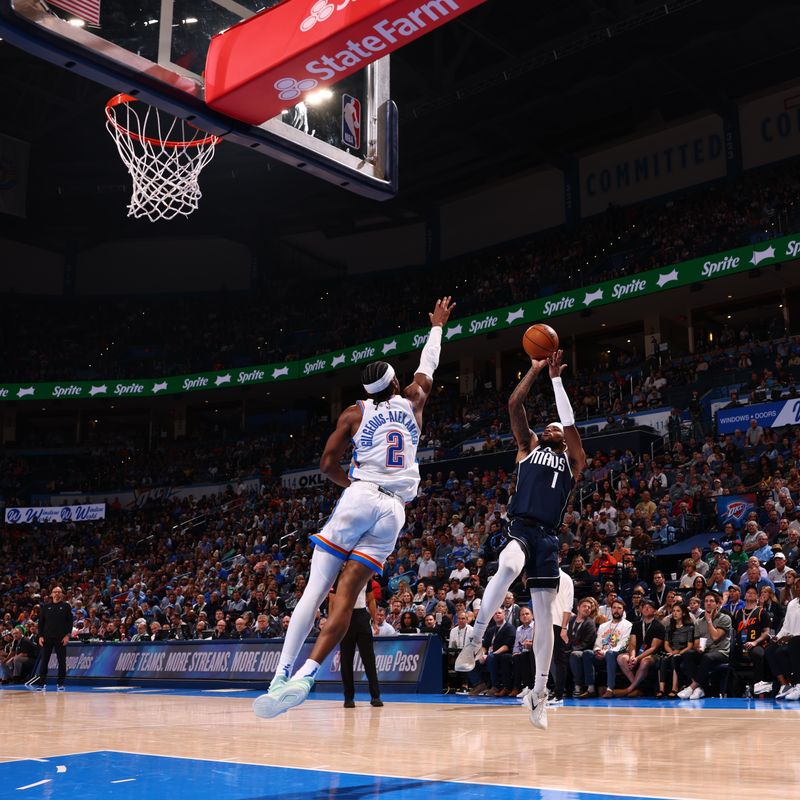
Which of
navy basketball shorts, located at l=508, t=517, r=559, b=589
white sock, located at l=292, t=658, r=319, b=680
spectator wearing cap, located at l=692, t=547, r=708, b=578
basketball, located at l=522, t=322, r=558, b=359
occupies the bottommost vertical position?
white sock, located at l=292, t=658, r=319, b=680

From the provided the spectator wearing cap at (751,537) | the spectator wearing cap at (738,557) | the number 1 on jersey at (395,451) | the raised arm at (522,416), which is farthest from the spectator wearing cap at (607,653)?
the number 1 on jersey at (395,451)

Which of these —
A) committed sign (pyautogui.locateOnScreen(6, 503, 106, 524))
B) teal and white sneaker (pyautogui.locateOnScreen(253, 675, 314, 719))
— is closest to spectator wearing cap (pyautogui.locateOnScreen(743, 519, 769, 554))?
→ teal and white sneaker (pyautogui.locateOnScreen(253, 675, 314, 719))

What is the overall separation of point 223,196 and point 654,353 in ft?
60.8

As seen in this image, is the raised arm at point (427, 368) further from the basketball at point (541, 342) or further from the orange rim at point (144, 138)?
the orange rim at point (144, 138)

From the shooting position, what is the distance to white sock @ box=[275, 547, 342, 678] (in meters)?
5.23

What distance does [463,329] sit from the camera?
98.0 ft

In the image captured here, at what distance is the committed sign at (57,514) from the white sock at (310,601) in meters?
31.9

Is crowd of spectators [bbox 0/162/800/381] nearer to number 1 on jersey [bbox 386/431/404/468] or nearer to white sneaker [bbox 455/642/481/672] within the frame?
white sneaker [bbox 455/642/481/672]

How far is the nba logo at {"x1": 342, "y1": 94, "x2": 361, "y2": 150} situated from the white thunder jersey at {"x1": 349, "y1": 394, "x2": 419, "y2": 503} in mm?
3456

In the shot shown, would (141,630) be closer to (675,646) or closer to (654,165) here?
(675,646)

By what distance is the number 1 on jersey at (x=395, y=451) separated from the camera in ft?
18.2

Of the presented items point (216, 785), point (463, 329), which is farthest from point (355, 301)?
point (216, 785)

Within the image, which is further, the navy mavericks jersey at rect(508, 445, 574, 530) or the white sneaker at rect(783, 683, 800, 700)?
the white sneaker at rect(783, 683, 800, 700)

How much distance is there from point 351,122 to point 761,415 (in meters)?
15.1
